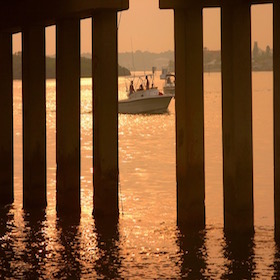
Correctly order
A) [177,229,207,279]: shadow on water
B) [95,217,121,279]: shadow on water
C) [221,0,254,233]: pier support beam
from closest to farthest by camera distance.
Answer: [177,229,207,279]: shadow on water → [95,217,121,279]: shadow on water → [221,0,254,233]: pier support beam

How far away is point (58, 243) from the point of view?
59.7ft

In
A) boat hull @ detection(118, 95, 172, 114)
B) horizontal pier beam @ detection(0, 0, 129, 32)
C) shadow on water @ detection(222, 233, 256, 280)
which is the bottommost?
shadow on water @ detection(222, 233, 256, 280)

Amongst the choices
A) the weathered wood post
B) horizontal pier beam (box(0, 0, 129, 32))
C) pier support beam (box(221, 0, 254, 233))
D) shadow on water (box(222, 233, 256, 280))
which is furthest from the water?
horizontal pier beam (box(0, 0, 129, 32))

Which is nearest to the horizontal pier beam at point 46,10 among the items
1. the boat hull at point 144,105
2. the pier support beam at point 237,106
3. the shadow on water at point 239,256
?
the pier support beam at point 237,106

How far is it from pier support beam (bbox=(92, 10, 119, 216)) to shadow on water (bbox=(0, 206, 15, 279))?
1854 millimetres

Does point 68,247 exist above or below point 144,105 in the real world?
below

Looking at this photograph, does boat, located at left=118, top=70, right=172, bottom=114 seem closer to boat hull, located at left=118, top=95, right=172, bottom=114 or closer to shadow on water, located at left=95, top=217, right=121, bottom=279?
boat hull, located at left=118, top=95, right=172, bottom=114

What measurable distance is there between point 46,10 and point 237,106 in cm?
501

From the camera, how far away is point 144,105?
271 ft

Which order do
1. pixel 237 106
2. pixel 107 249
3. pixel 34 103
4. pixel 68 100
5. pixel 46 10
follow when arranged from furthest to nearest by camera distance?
pixel 34 103, pixel 46 10, pixel 68 100, pixel 107 249, pixel 237 106

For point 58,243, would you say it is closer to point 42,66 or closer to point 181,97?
point 181,97

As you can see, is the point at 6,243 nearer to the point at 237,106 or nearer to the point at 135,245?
the point at 135,245

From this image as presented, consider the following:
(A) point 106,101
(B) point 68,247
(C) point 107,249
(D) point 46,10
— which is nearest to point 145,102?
(D) point 46,10

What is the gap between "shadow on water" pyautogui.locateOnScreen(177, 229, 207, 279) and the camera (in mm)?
15828
